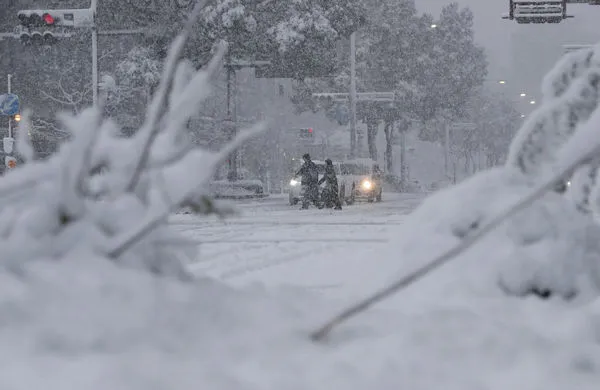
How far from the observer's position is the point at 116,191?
11.1 ft

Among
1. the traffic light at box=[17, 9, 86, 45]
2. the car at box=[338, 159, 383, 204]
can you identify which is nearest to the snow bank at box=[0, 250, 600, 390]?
the traffic light at box=[17, 9, 86, 45]

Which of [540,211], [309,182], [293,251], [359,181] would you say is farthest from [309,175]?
[540,211]

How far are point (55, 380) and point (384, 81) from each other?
59895mm

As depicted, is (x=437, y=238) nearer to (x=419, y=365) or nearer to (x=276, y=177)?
(x=419, y=365)

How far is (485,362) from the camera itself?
2824mm

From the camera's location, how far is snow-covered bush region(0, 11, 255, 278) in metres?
2.96

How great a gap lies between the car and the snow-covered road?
552 inches

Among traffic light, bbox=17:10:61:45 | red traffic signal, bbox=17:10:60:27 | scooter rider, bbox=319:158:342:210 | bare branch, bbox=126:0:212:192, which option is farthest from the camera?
scooter rider, bbox=319:158:342:210

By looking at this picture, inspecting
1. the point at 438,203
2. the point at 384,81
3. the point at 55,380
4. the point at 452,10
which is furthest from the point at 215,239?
the point at 452,10

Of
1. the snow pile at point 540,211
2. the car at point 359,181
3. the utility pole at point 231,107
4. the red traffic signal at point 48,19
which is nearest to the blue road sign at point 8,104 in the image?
the red traffic signal at point 48,19

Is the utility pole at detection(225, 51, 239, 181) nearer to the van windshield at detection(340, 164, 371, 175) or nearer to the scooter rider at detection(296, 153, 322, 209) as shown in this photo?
the van windshield at detection(340, 164, 371, 175)

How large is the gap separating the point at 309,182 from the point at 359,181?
8.02m

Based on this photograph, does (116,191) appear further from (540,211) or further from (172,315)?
(540,211)

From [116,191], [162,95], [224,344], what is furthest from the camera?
[116,191]
